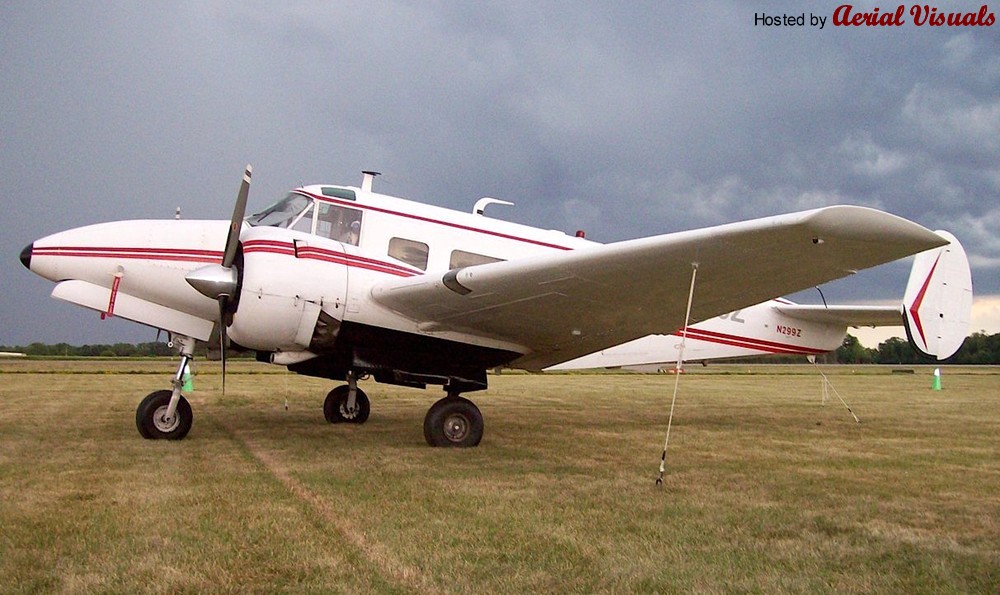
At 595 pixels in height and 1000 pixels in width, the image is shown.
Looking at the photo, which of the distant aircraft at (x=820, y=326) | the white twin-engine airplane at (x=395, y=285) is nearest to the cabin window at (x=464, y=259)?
the white twin-engine airplane at (x=395, y=285)

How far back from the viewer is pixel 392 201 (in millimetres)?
8922

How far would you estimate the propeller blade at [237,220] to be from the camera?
7.42m

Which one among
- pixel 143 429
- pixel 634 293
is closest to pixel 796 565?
pixel 634 293

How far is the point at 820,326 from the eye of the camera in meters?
11.6

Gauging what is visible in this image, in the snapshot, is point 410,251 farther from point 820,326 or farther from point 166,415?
point 820,326

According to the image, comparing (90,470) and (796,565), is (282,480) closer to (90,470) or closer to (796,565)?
(90,470)

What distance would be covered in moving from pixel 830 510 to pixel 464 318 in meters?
4.13

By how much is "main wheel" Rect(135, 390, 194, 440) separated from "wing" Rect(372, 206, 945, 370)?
9.42 feet

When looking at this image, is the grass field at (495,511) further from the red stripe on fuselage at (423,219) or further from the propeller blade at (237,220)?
the red stripe on fuselage at (423,219)

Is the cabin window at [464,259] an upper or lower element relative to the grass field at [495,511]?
upper

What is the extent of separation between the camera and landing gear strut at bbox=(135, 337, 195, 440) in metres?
8.20

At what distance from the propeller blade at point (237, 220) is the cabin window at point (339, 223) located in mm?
1169

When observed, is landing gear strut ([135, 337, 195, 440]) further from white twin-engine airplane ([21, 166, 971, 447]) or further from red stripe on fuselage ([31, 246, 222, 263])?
red stripe on fuselage ([31, 246, 222, 263])

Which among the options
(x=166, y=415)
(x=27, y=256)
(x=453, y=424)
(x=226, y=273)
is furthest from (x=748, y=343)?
(x=27, y=256)
